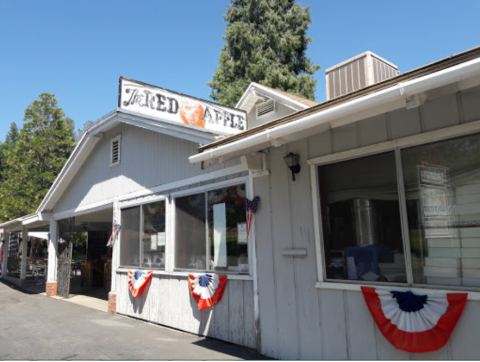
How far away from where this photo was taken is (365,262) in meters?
4.30

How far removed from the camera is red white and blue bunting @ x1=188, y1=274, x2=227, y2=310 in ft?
19.7

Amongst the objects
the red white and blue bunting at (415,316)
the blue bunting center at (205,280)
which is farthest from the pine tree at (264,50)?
the red white and blue bunting at (415,316)

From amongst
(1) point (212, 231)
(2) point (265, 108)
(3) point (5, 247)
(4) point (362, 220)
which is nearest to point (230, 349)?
(1) point (212, 231)

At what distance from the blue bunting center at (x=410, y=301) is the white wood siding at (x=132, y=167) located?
120 inches

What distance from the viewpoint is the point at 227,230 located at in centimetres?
614

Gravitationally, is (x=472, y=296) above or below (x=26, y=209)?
below

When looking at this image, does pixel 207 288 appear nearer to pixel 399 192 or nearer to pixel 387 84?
pixel 399 192

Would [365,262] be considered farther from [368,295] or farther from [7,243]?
[7,243]

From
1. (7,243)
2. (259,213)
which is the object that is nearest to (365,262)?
(259,213)

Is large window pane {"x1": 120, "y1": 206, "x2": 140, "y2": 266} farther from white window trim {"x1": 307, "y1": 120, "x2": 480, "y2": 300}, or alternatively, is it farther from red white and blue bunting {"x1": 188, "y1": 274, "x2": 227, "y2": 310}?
white window trim {"x1": 307, "y1": 120, "x2": 480, "y2": 300}

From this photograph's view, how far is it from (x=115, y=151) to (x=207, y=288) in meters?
4.96

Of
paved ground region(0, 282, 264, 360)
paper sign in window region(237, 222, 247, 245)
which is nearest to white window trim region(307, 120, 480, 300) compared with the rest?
paper sign in window region(237, 222, 247, 245)

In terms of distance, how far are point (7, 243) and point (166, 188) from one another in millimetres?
14042

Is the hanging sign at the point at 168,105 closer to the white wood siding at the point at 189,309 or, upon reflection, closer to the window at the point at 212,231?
the window at the point at 212,231
